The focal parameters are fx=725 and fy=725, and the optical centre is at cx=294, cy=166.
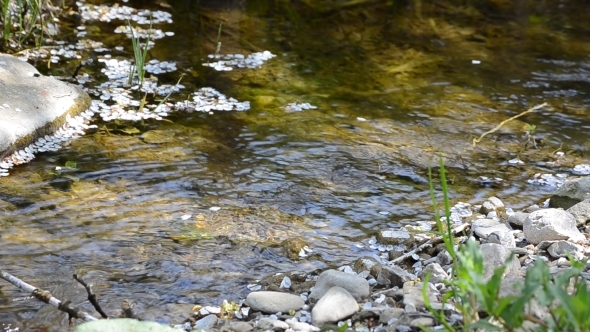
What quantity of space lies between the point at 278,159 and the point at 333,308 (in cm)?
213

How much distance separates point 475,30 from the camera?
8.34 m

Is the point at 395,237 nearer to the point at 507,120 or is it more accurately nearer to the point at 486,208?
the point at 486,208

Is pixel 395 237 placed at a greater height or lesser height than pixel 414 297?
lesser

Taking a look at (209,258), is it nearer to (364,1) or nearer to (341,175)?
(341,175)

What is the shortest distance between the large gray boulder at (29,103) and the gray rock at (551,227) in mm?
3123

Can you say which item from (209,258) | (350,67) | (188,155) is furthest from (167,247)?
(350,67)

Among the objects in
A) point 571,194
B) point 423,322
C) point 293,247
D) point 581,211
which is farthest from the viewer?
point 571,194

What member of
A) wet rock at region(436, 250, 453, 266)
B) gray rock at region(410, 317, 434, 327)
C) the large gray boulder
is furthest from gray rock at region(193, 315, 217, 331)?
the large gray boulder

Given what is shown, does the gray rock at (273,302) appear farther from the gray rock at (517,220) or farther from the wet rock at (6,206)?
the wet rock at (6,206)

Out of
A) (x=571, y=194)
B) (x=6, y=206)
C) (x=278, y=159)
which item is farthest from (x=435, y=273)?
(x=6, y=206)

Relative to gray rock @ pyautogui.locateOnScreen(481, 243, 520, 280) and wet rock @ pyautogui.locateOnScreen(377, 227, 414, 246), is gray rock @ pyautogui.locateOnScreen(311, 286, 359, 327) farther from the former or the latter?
wet rock @ pyautogui.locateOnScreen(377, 227, 414, 246)

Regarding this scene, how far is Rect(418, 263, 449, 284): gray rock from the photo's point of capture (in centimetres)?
319

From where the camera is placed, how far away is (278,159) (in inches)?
193

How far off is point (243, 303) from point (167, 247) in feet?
2.34
